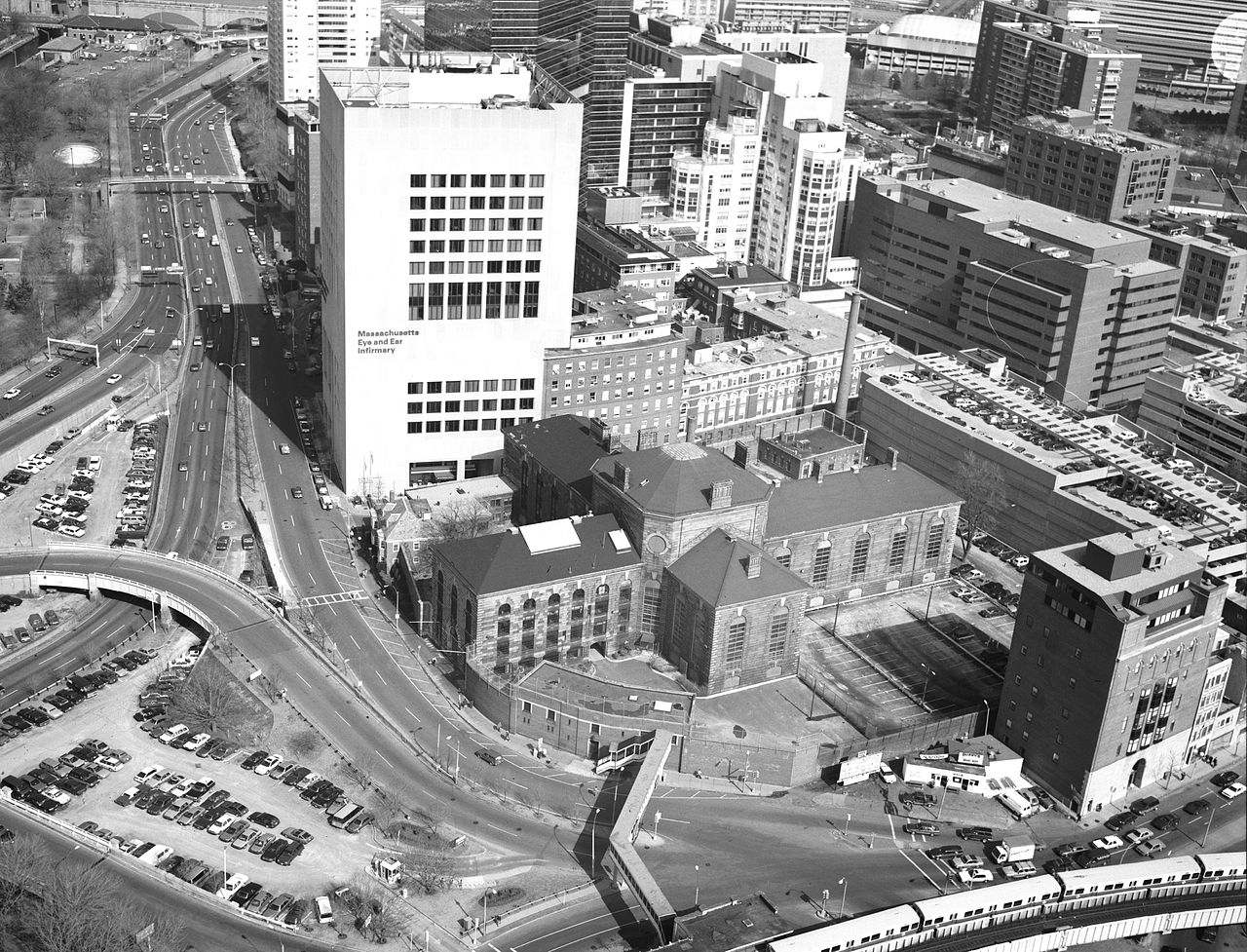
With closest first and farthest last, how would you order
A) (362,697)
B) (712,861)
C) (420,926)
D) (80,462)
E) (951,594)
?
(420,926) → (712,861) → (362,697) → (951,594) → (80,462)

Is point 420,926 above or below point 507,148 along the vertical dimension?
below

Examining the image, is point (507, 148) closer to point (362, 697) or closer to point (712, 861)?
point (362, 697)

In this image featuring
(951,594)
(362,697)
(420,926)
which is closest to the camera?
(420,926)

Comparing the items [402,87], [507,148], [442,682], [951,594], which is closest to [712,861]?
[442,682]

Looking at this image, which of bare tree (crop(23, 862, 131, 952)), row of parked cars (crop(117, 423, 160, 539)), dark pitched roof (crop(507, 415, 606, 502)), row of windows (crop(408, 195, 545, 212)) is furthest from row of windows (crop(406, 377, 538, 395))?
bare tree (crop(23, 862, 131, 952))

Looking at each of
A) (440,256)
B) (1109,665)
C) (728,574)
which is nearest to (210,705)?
(728,574)

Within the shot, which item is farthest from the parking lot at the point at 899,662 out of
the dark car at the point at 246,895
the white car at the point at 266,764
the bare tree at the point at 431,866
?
the dark car at the point at 246,895
